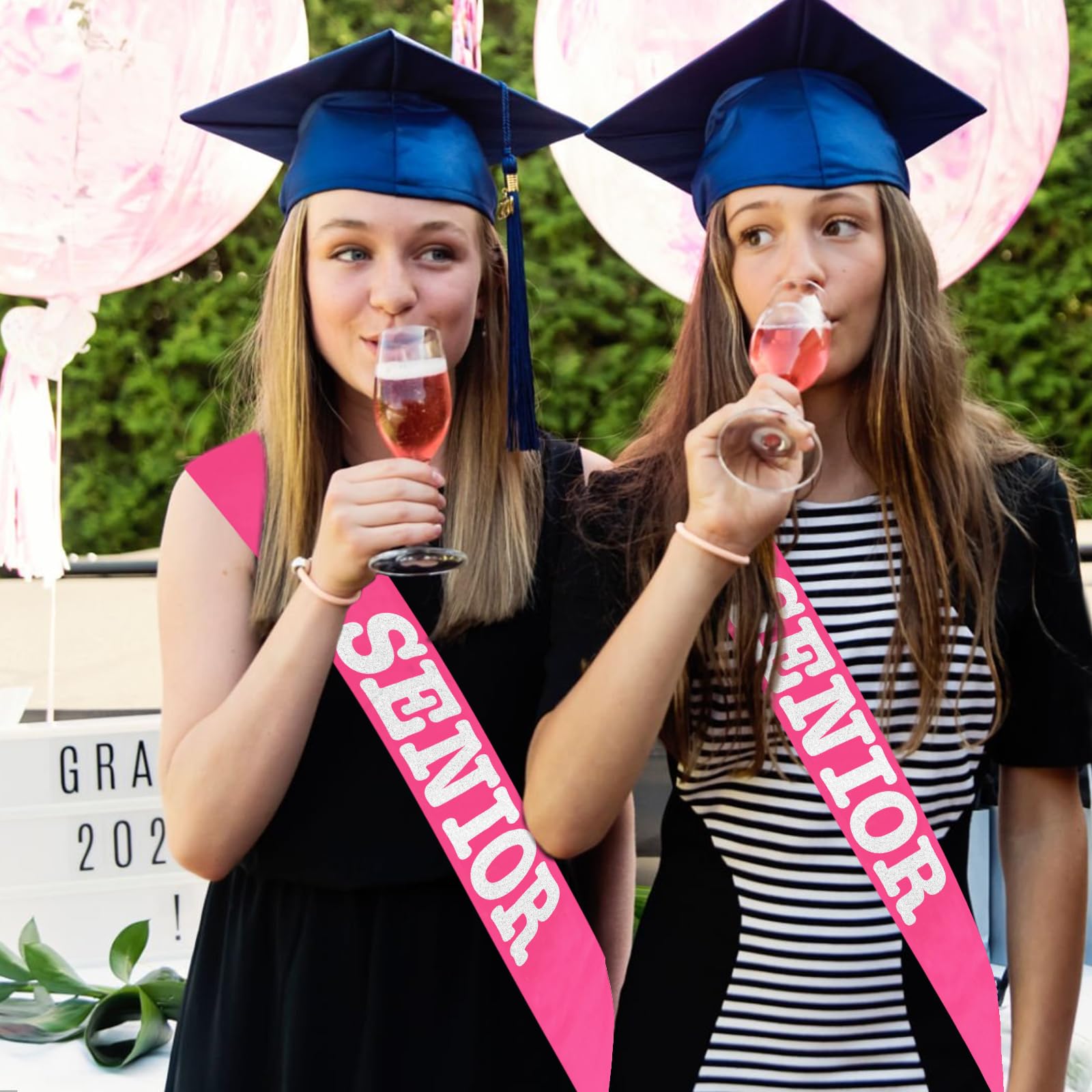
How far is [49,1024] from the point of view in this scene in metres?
2.74

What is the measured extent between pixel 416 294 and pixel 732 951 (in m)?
0.85

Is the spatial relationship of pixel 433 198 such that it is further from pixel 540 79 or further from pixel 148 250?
pixel 148 250

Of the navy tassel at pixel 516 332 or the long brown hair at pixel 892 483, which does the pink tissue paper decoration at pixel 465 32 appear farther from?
the long brown hair at pixel 892 483

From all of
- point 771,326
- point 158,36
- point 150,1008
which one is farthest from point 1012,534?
point 158,36

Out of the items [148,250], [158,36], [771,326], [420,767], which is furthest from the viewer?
[148,250]

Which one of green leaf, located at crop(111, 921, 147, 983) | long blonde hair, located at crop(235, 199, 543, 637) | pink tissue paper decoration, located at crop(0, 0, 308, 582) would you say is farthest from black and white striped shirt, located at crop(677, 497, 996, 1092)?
pink tissue paper decoration, located at crop(0, 0, 308, 582)

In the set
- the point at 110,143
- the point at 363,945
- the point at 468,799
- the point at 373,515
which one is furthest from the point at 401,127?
the point at 110,143

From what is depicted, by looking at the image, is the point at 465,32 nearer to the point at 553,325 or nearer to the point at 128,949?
the point at 128,949

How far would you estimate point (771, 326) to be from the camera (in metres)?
1.55

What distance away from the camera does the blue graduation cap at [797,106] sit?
1727 millimetres

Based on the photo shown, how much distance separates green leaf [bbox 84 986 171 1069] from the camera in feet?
8.62

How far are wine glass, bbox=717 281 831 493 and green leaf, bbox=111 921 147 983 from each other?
1.85 m

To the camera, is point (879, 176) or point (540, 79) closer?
point (879, 176)

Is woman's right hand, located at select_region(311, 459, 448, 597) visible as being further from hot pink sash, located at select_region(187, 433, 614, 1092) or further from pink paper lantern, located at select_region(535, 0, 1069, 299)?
pink paper lantern, located at select_region(535, 0, 1069, 299)
